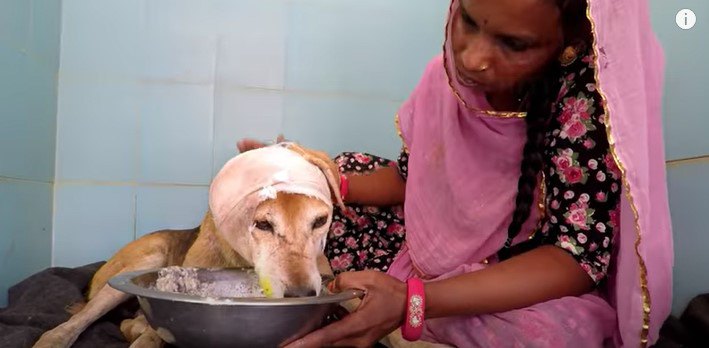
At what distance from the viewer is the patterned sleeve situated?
1228 millimetres

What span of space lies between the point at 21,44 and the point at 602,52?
5.34ft

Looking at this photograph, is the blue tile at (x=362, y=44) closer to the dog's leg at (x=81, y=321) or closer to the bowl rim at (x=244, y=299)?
the dog's leg at (x=81, y=321)

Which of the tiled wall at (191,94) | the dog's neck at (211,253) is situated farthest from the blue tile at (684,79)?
the dog's neck at (211,253)

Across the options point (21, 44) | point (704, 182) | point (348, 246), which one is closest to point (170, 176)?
point (21, 44)

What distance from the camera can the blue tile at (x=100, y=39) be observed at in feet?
7.25

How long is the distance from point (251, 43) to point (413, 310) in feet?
4.85

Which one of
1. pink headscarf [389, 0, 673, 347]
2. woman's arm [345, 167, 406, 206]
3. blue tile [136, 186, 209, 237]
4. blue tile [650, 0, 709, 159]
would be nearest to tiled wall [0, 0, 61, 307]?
blue tile [136, 186, 209, 237]

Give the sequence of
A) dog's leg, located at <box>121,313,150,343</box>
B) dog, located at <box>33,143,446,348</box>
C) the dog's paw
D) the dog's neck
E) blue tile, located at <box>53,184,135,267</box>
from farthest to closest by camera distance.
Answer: blue tile, located at <box>53,184,135,267</box>
the dog's neck
dog's leg, located at <box>121,313,150,343</box>
the dog's paw
dog, located at <box>33,143,446,348</box>

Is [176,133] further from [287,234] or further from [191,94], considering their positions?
[287,234]

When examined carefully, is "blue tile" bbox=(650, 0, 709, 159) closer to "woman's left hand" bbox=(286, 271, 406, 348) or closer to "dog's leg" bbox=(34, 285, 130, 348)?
"woman's left hand" bbox=(286, 271, 406, 348)

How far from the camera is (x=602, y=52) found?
1106 millimetres

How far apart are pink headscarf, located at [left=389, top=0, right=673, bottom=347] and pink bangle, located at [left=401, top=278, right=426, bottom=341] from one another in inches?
10.4

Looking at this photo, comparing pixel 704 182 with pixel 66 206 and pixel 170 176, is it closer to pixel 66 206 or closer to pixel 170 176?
pixel 170 176

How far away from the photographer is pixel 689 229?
1.58 metres
